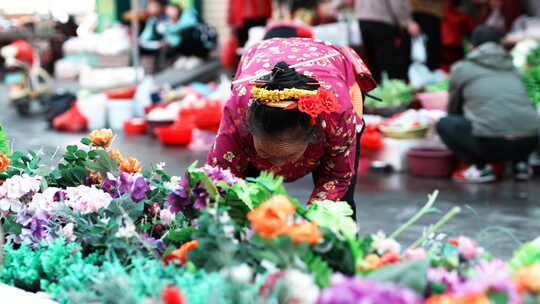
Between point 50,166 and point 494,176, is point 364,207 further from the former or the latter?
point 50,166

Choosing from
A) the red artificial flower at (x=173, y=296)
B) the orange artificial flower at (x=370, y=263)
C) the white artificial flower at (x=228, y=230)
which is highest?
the red artificial flower at (x=173, y=296)

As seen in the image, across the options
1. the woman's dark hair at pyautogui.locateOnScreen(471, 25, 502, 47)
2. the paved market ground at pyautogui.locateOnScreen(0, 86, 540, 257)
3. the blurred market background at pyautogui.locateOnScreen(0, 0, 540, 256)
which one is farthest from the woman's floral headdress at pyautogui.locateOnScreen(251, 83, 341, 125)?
the woman's dark hair at pyautogui.locateOnScreen(471, 25, 502, 47)

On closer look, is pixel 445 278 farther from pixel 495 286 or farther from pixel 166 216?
pixel 166 216

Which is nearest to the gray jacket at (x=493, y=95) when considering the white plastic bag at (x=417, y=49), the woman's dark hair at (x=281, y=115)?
the white plastic bag at (x=417, y=49)

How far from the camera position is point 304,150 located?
8.32 feet

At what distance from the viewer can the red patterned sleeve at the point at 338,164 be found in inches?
102

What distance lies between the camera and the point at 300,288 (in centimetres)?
148

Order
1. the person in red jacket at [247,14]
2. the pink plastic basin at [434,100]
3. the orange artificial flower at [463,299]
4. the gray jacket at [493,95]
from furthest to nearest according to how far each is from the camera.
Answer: the person in red jacket at [247,14], the pink plastic basin at [434,100], the gray jacket at [493,95], the orange artificial flower at [463,299]

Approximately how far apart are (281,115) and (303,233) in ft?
Answer: 2.58

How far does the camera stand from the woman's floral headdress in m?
2.32

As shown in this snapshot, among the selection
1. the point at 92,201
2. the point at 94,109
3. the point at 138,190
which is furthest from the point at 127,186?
the point at 94,109

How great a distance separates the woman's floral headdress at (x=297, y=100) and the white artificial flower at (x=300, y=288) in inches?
34.3

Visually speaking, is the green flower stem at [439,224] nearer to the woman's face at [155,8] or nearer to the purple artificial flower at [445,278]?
the purple artificial flower at [445,278]

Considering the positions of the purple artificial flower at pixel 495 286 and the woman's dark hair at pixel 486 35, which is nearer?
the purple artificial flower at pixel 495 286
